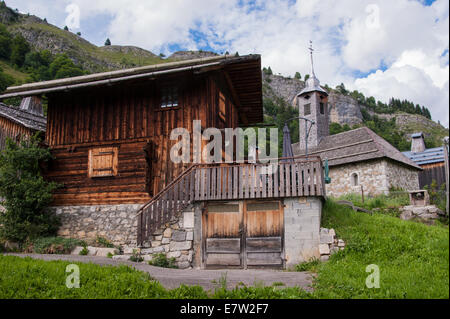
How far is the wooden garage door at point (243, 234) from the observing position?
12570 mm

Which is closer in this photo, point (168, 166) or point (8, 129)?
point (168, 166)

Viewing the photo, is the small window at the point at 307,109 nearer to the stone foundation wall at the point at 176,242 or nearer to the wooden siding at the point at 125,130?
the wooden siding at the point at 125,130

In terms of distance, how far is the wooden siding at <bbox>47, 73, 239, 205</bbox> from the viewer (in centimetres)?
1456

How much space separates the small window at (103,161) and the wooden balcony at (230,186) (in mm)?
3178

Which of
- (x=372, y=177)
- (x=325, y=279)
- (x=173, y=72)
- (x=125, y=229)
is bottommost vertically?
(x=325, y=279)

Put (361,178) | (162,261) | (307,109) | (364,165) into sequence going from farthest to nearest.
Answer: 1. (307,109)
2. (361,178)
3. (364,165)
4. (162,261)

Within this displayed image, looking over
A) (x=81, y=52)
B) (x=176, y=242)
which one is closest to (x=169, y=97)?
(x=176, y=242)

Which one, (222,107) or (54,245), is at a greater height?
(222,107)

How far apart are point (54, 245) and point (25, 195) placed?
2.40m

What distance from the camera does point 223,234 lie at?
13.0 meters

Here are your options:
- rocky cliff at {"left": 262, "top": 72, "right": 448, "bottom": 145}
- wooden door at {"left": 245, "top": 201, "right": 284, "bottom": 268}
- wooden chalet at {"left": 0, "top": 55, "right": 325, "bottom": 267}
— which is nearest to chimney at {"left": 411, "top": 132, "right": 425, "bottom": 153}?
wooden chalet at {"left": 0, "top": 55, "right": 325, "bottom": 267}

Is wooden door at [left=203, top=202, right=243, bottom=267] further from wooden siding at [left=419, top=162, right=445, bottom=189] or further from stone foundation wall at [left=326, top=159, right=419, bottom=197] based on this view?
wooden siding at [left=419, top=162, right=445, bottom=189]

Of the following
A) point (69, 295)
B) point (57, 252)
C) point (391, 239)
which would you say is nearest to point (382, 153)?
point (391, 239)

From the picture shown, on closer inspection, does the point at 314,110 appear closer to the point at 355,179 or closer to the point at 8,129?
the point at 355,179
